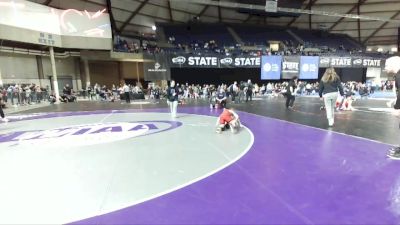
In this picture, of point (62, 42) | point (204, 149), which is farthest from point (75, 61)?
point (204, 149)

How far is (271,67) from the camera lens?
91.6 feet

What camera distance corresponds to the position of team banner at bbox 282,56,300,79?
2803 cm

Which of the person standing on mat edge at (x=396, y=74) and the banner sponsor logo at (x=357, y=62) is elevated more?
the banner sponsor logo at (x=357, y=62)

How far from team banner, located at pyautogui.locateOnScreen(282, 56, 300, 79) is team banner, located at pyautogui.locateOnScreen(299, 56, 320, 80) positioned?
582 mm

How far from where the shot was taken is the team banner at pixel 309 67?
1126 inches

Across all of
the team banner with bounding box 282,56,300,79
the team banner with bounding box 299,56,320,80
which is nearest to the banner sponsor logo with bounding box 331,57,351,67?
the team banner with bounding box 299,56,320,80

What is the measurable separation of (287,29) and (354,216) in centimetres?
4002

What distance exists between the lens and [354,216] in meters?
2.77

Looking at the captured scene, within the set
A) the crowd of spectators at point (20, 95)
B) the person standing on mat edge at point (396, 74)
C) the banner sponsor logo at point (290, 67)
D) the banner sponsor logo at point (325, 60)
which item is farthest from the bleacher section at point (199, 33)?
the person standing on mat edge at point (396, 74)

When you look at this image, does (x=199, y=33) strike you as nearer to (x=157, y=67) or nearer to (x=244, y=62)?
(x=244, y=62)

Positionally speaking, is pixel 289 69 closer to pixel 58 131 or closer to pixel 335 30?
pixel 335 30

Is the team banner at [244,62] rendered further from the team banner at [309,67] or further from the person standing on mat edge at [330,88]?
→ the person standing on mat edge at [330,88]

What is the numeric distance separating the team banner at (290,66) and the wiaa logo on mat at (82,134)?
21675mm

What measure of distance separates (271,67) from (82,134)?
23584mm
